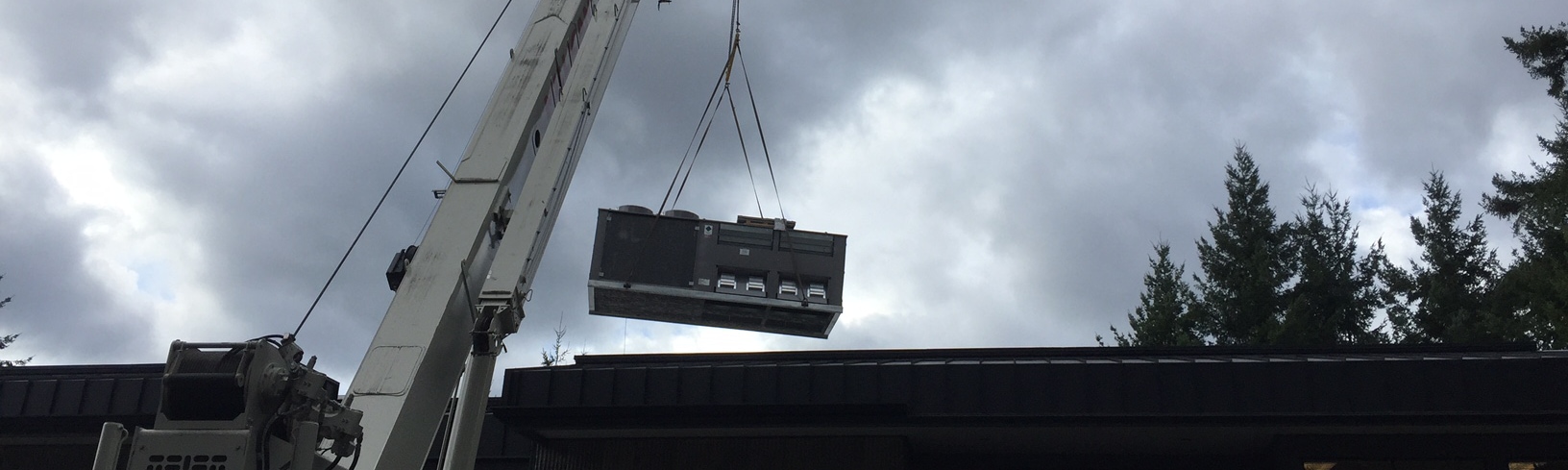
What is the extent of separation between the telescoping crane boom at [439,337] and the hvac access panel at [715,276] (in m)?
2.87

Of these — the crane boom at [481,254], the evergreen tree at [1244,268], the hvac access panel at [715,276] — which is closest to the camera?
Answer: the crane boom at [481,254]

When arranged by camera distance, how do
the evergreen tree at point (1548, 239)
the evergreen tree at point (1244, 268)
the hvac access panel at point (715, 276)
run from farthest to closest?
the evergreen tree at point (1244, 268) → the evergreen tree at point (1548, 239) → the hvac access panel at point (715, 276)

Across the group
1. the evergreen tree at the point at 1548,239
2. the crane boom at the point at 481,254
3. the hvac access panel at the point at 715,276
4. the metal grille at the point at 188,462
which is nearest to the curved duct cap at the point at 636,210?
the hvac access panel at the point at 715,276

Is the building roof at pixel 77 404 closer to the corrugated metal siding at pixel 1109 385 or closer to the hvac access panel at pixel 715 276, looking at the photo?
the corrugated metal siding at pixel 1109 385

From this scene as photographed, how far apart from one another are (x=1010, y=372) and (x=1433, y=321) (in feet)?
125

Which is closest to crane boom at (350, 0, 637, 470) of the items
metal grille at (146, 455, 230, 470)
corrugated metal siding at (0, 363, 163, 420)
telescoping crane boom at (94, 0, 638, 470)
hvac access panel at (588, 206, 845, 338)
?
telescoping crane boom at (94, 0, 638, 470)

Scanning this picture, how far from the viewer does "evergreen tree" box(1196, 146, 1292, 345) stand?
1719 inches

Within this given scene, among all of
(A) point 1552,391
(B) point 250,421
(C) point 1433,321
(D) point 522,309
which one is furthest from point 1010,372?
(C) point 1433,321

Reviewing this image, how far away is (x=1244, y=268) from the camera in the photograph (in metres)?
45.6

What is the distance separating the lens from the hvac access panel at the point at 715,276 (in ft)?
41.8

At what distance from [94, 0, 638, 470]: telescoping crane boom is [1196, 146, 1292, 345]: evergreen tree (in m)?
37.3

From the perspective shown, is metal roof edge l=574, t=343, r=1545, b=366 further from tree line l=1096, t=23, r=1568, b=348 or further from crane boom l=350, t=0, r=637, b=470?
tree line l=1096, t=23, r=1568, b=348

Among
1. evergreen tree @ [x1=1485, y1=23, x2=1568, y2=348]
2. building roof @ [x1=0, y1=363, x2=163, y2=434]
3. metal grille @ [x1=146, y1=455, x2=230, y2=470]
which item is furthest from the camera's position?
evergreen tree @ [x1=1485, y1=23, x2=1568, y2=348]

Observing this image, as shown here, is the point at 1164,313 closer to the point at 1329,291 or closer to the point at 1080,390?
the point at 1329,291
